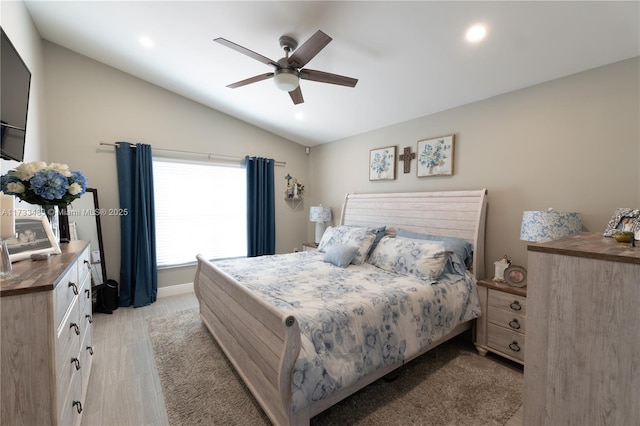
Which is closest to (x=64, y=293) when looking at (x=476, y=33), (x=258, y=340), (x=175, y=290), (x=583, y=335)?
(x=258, y=340)

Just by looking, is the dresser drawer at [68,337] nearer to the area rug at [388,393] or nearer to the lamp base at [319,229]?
the area rug at [388,393]

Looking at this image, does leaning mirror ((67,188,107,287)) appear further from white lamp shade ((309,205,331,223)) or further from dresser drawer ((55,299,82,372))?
white lamp shade ((309,205,331,223))

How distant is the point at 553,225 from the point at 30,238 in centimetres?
341

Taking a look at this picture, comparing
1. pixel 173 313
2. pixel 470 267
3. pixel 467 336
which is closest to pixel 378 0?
pixel 470 267

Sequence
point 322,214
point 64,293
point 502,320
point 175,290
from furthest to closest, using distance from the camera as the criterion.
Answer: point 322,214, point 175,290, point 502,320, point 64,293

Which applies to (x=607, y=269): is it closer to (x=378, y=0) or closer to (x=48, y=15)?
(x=378, y=0)

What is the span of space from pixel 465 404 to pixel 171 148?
430 centimetres

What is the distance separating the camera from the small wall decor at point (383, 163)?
356 cm

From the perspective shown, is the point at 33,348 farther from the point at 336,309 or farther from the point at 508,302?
the point at 508,302

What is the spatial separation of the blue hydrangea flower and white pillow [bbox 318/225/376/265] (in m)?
2.40

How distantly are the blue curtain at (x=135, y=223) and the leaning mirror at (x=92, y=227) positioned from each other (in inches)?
8.7

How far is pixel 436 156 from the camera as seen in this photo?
3.09m

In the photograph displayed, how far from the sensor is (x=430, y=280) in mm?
2314

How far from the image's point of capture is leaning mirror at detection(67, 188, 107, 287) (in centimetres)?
321
